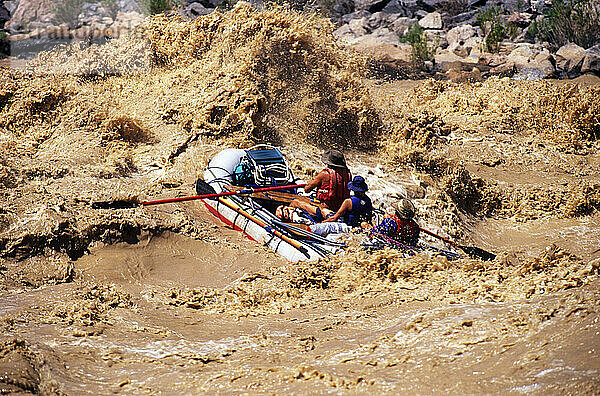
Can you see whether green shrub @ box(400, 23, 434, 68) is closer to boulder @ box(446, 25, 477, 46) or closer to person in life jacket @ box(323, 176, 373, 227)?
boulder @ box(446, 25, 477, 46)

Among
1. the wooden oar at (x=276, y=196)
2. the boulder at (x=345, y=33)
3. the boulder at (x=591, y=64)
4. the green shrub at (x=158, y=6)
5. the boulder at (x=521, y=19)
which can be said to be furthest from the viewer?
the boulder at (x=345, y=33)

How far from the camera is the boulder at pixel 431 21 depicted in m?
23.8

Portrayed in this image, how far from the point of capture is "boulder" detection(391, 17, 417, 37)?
2344 centimetres

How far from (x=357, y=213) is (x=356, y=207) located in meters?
0.07

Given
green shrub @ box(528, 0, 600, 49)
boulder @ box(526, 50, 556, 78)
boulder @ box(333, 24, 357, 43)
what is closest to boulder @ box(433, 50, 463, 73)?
boulder @ box(526, 50, 556, 78)

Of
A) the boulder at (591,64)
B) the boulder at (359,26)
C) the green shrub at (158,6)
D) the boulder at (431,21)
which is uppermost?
the green shrub at (158,6)

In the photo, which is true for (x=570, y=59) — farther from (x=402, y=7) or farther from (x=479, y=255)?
(x=479, y=255)

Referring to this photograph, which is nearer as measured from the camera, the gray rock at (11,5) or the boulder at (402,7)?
the gray rock at (11,5)

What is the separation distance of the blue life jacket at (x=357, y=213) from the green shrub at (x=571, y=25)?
17.7 m

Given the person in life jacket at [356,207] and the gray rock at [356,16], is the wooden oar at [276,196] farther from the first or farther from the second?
the gray rock at [356,16]

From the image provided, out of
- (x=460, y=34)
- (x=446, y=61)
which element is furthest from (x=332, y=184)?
(x=460, y=34)

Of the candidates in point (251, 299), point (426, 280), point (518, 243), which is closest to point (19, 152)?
point (251, 299)

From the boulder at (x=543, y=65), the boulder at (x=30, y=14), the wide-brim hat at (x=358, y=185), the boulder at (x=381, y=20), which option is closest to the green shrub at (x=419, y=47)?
the boulder at (x=543, y=65)

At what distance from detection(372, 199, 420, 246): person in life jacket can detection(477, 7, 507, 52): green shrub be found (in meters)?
16.4
